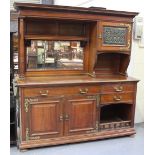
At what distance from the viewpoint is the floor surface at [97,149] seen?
281cm

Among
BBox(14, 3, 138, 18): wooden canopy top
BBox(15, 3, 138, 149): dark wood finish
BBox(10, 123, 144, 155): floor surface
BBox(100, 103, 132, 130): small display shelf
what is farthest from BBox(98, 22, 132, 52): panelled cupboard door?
BBox(10, 123, 144, 155): floor surface

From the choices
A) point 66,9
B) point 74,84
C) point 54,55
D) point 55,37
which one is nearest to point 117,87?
point 74,84

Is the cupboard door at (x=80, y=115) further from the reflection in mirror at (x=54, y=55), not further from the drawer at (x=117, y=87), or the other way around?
the reflection in mirror at (x=54, y=55)

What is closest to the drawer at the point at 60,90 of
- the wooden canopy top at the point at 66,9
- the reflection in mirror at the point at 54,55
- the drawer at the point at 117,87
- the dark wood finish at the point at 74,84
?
the dark wood finish at the point at 74,84

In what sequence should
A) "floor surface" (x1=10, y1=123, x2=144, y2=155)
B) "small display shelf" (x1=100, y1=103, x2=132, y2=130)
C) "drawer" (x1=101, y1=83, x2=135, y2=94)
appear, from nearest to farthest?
"floor surface" (x1=10, y1=123, x2=144, y2=155)
"drawer" (x1=101, y1=83, x2=135, y2=94)
"small display shelf" (x1=100, y1=103, x2=132, y2=130)

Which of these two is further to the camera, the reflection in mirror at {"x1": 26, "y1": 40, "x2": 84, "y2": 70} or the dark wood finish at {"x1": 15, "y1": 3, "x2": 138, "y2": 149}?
the reflection in mirror at {"x1": 26, "y1": 40, "x2": 84, "y2": 70}

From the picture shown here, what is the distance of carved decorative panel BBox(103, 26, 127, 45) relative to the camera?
3.08m

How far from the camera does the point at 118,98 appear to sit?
3146 millimetres

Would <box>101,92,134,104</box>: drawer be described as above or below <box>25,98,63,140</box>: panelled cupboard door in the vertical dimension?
above

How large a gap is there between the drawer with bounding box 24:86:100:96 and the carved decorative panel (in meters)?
0.65

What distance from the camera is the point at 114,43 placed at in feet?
10.3

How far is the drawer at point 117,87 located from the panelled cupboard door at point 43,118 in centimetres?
63

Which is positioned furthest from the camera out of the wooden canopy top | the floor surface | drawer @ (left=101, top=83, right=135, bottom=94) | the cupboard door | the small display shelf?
the small display shelf

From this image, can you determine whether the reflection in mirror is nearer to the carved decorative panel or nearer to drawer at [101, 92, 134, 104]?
the carved decorative panel
